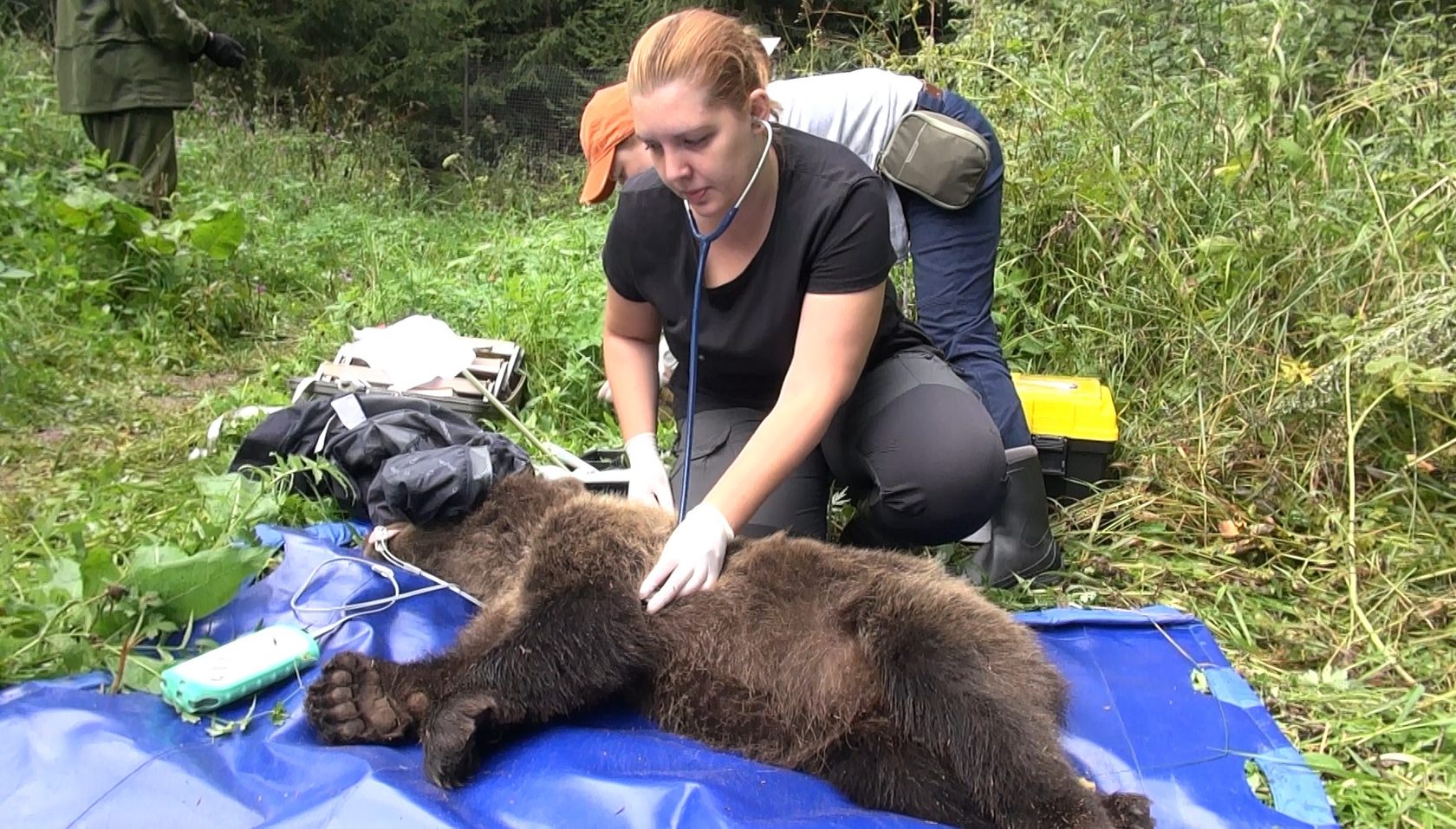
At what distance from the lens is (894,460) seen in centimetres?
287

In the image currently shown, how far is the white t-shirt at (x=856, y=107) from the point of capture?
11.2 ft

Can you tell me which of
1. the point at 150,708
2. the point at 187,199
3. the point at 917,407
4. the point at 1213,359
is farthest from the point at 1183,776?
the point at 187,199

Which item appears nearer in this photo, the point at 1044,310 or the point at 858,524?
the point at 858,524

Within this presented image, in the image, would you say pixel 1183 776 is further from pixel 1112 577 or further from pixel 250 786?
pixel 250 786

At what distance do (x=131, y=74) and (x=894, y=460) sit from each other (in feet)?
19.2

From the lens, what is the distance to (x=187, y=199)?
653 centimetres

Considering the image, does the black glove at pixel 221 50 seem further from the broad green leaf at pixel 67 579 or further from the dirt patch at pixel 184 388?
the broad green leaf at pixel 67 579

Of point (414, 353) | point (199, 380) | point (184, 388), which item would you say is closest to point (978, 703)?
point (414, 353)

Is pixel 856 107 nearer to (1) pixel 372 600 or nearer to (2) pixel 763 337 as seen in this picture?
(2) pixel 763 337

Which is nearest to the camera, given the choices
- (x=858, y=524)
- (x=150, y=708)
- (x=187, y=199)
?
(x=150, y=708)

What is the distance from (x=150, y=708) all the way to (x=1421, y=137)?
4778mm

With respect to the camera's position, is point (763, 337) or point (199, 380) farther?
point (199, 380)

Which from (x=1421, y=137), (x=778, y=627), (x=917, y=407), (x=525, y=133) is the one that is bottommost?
(x=525, y=133)

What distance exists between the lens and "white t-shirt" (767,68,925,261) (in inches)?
134
